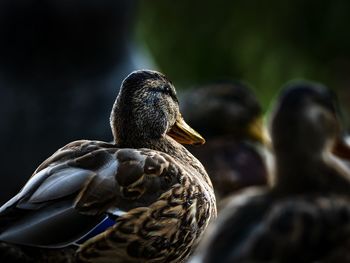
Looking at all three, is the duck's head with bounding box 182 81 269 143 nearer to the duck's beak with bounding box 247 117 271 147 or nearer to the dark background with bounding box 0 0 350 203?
the duck's beak with bounding box 247 117 271 147

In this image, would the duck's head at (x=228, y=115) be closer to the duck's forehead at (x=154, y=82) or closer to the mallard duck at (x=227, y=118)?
the mallard duck at (x=227, y=118)

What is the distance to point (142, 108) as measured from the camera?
316 centimetres

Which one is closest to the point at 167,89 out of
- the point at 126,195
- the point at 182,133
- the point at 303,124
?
the point at 182,133

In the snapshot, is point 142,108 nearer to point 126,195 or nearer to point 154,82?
point 154,82

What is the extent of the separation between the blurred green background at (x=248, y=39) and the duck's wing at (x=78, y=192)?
8.10 metres

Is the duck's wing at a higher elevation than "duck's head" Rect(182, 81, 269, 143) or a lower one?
higher

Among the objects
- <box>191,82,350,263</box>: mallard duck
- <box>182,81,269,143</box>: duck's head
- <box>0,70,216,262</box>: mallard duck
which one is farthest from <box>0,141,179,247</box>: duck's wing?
<box>182,81,269,143</box>: duck's head

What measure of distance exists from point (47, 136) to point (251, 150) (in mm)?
1086

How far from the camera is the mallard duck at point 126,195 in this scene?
2.84m

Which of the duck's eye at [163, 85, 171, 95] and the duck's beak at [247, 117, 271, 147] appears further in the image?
the duck's beak at [247, 117, 271, 147]

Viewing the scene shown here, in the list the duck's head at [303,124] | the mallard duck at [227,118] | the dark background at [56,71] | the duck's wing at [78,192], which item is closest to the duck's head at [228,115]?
the mallard duck at [227,118]

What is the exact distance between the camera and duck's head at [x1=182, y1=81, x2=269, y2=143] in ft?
23.8

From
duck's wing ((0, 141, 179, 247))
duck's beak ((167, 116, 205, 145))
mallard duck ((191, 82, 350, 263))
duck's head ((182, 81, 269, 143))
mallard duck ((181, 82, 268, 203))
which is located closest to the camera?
duck's wing ((0, 141, 179, 247))

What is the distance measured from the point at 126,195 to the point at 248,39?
27.7 ft
